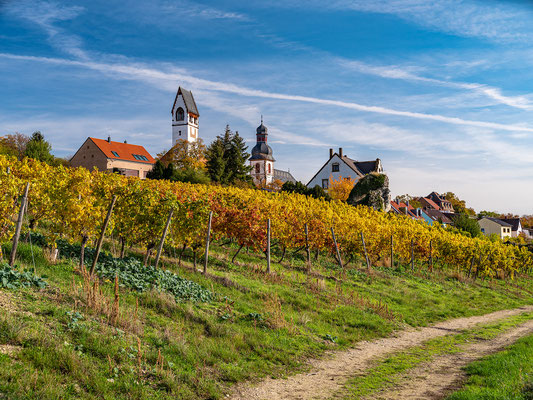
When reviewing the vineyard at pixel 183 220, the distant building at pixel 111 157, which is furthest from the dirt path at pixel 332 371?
the distant building at pixel 111 157

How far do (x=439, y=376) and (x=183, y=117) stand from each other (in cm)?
9258

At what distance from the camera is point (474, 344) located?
12406 millimetres

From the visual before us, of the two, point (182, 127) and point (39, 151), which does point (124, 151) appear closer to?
point (182, 127)

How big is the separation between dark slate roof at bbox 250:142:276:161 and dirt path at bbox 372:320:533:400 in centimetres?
10777

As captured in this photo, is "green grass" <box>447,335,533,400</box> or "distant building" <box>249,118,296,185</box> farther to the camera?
"distant building" <box>249,118,296,185</box>

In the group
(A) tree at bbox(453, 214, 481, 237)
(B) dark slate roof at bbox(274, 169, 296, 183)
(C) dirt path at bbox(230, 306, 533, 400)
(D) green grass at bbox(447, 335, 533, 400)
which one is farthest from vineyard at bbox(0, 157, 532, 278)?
(B) dark slate roof at bbox(274, 169, 296, 183)

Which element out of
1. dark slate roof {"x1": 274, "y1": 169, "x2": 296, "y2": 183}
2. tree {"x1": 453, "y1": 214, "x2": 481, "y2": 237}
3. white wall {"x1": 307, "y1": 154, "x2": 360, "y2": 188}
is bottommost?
tree {"x1": 453, "y1": 214, "x2": 481, "y2": 237}

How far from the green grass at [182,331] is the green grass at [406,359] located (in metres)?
1.48

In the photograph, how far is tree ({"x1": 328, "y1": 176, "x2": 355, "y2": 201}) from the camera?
229ft

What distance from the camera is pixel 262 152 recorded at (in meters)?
119

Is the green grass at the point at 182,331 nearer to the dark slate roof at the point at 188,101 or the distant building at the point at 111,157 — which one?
the distant building at the point at 111,157

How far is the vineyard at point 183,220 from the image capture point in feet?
40.3

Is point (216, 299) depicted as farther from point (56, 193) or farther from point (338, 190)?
point (338, 190)

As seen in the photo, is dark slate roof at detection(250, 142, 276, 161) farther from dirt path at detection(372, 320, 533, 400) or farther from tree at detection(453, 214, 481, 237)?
dirt path at detection(372, 320, 533, 400)
